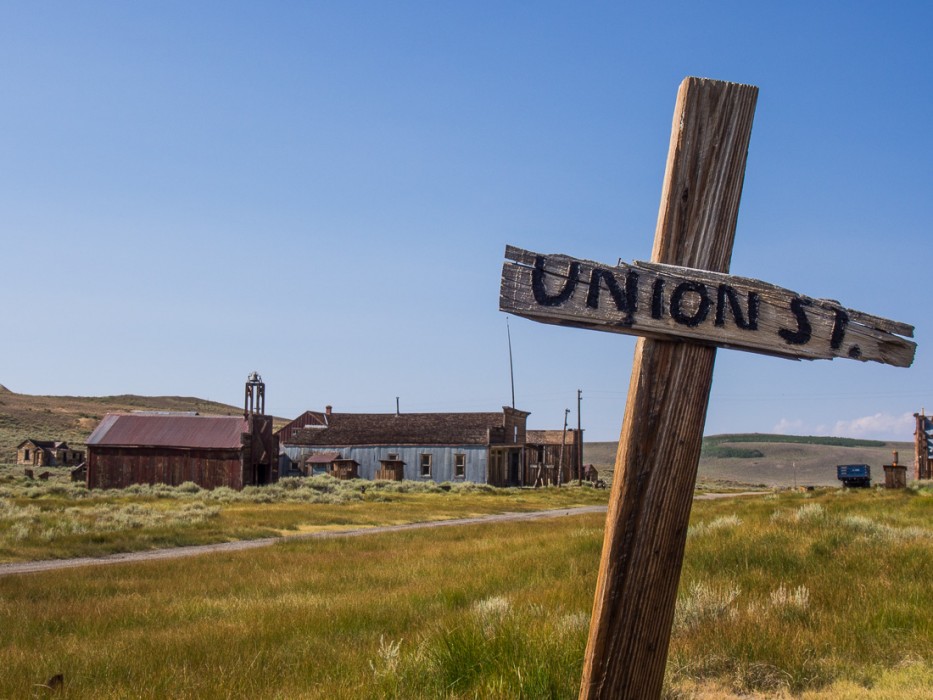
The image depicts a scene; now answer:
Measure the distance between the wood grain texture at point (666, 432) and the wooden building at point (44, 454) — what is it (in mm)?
72580

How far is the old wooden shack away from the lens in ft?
145

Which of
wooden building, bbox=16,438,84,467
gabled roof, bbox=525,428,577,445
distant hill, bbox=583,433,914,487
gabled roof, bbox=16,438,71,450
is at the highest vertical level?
gabled roof, bbox=525,428,577,445

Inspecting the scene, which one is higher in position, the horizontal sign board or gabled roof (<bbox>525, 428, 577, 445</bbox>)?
the horizontal sign board

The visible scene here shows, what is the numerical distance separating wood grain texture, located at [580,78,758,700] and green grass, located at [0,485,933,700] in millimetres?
1775

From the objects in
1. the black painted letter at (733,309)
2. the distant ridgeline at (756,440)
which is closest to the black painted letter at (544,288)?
the black painted letter at (733,309)

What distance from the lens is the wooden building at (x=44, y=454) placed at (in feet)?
222

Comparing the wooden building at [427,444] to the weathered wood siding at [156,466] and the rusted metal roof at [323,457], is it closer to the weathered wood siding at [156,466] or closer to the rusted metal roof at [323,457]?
the rusted metal roof at [323,457]

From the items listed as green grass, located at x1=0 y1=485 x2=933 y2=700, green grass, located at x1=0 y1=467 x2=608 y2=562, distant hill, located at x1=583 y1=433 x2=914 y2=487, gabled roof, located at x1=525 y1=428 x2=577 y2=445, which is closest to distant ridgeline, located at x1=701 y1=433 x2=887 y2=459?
distant hill, located at x1=583 y1=433 x2=914 y2=487

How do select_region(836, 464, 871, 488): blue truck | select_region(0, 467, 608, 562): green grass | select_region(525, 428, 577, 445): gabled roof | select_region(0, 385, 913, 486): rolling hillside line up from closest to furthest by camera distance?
select_region(0, 467, 608, 562): green grass, select_region(836, 464, 871, 488): blue truck, select_region(525, 428, 577, 445): gabled roof, select_region(0, 385, 913, 486): rolling hillside

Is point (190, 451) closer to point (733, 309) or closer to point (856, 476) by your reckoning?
point (856, 476)

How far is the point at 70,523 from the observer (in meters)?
21.5

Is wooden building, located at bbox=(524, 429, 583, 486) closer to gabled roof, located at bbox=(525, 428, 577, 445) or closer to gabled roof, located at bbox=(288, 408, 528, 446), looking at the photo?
gabled roof, located at bbox=(525, 428, 577, 445)

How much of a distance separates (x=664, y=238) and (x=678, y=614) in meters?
4.03

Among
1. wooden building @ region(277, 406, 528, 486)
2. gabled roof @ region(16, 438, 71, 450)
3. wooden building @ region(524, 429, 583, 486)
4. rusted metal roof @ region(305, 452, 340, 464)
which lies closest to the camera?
wooden building @ region(277, 406, 528, 486)
